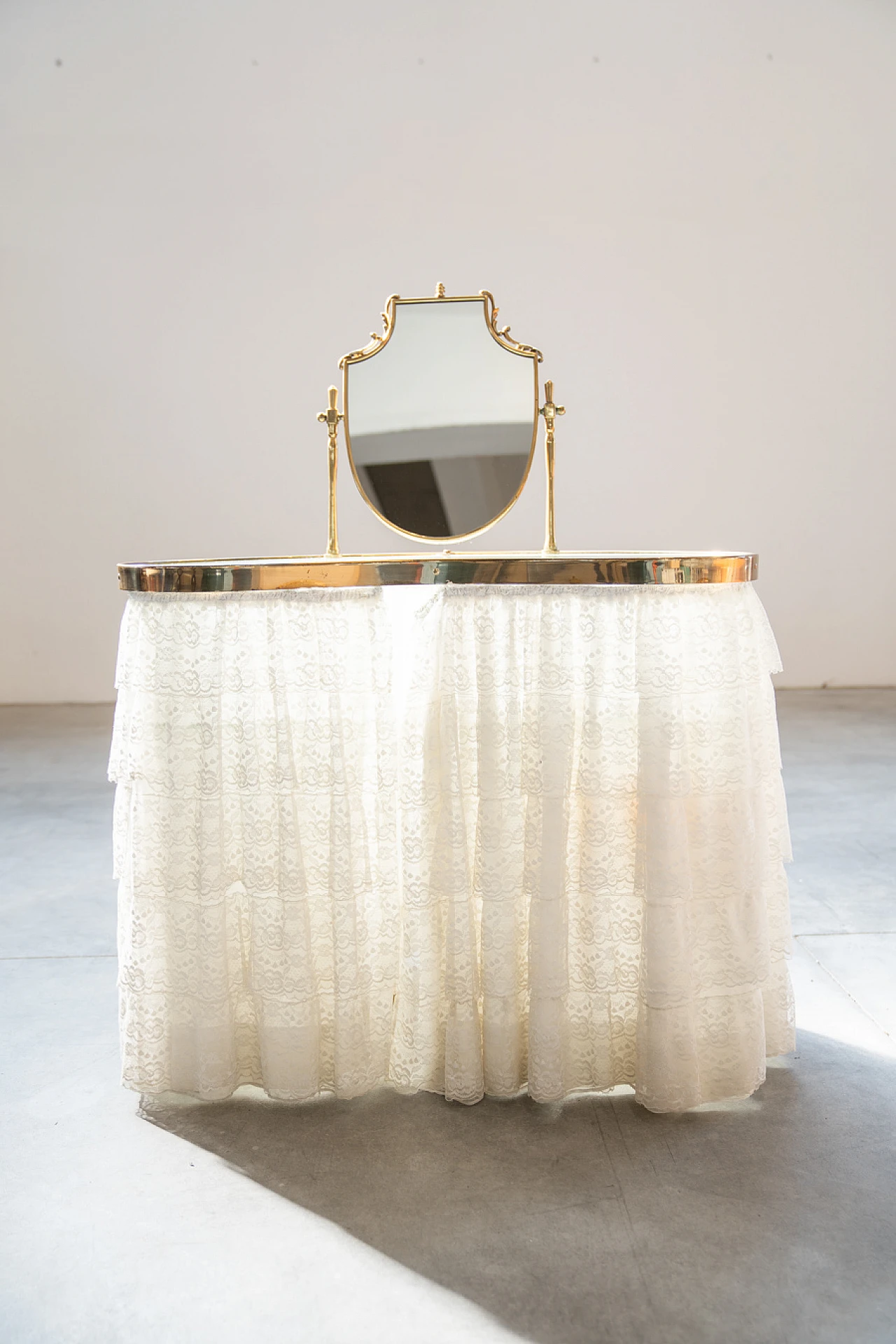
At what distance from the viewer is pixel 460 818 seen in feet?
5.30

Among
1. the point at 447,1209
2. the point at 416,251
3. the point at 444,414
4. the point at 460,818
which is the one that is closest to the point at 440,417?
the point at 444,414

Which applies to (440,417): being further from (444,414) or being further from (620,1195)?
(620,1195)

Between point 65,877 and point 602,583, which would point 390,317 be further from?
point 65,877

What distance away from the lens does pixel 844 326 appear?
5598 millimetres

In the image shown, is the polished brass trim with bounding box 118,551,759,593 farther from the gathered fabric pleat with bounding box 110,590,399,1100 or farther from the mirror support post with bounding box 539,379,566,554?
the mirror support post with bounding box 539,379,566,554

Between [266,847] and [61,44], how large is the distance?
5.32m

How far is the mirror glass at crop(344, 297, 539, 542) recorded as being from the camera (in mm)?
1896

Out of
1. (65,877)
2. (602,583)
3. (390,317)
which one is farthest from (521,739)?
(65,877)

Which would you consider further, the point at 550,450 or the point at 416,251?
the point at 416,251

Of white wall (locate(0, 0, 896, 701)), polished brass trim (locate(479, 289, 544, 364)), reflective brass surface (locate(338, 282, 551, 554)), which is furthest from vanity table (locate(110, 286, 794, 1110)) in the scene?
white wall (locate(0, 0, 896, 701))

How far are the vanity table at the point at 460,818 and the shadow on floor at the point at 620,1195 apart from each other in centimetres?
6

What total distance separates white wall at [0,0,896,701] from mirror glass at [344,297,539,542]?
3.63 m

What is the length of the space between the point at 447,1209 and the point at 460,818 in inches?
20.5

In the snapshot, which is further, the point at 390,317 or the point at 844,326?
the point at 844,326
